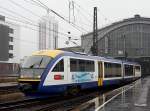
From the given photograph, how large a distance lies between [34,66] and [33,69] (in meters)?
0.25

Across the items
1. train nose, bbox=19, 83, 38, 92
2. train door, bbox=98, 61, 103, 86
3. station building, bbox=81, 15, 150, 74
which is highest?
station building, bbox=81, 15, 150, 74

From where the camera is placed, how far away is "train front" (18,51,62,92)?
20.6 m

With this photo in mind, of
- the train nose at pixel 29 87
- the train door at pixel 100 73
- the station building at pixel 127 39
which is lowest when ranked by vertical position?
the train nose at pixel 29 87

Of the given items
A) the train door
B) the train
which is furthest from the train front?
the train door

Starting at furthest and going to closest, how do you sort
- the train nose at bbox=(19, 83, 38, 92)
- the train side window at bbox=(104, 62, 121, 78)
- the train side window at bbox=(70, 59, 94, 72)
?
1. the train side window at bbox=(104, 62, 121, 78)
2. the train side window at bbox=(70, 59, 94, 72)
3. the train nose at bbox=(19, 83, 38, 92)

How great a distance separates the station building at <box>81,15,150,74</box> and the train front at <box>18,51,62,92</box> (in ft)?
261

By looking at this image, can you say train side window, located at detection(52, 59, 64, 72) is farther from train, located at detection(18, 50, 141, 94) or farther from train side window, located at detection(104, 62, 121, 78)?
train side window, located at detection(104, 62, 121, 78)

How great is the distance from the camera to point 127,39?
107500 millimetres

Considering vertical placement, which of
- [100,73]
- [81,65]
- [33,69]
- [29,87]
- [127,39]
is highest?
[127,39]

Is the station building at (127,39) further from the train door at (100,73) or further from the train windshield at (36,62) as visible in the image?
the train windshield at (36,62)

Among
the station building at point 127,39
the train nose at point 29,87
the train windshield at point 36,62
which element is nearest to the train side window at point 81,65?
the train windshield at point 36,62

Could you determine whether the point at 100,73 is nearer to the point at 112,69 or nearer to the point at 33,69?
the point at 112,69

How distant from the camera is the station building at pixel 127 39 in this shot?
103875 mm

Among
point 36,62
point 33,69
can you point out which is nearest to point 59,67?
point 36,62
